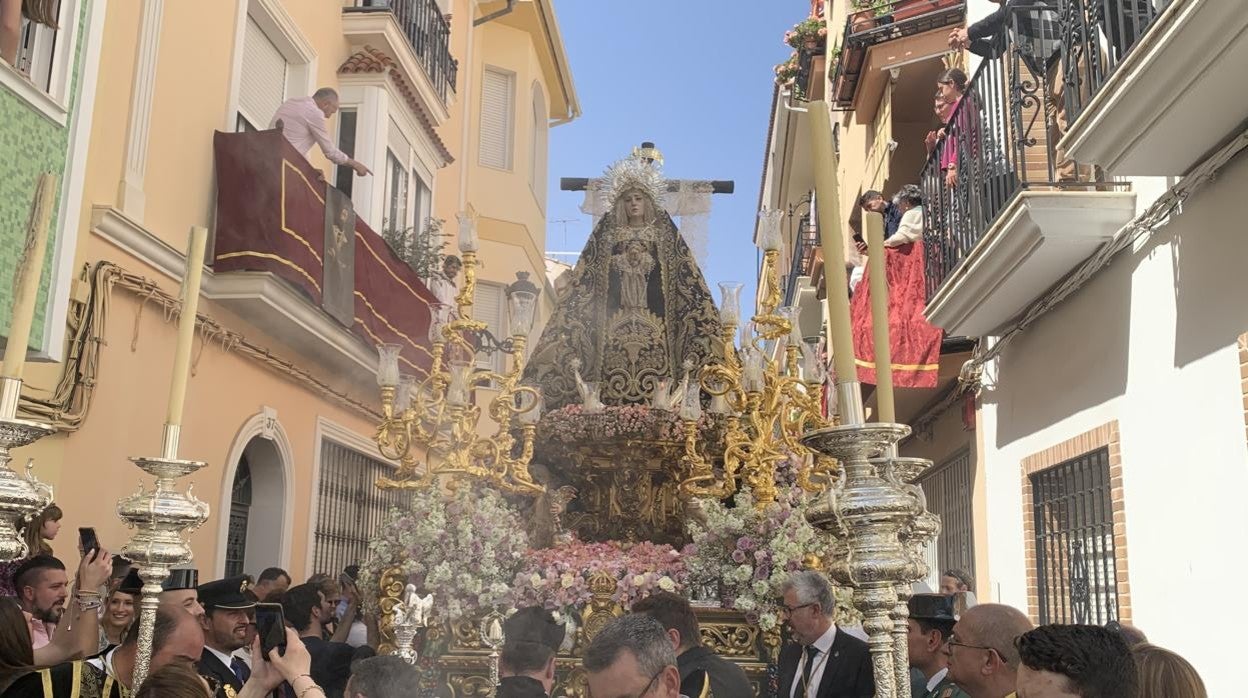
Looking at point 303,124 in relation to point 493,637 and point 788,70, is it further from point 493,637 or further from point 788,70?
point 788,70

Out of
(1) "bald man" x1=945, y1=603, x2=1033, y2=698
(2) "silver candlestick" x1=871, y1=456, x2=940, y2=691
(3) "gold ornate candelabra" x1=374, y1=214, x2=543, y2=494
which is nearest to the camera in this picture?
(2) "silver candlestick" x1=871, y1=456, x2=940, y2=691

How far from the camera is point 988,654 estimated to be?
123 inches

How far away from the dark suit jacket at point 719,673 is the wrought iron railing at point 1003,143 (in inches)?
140

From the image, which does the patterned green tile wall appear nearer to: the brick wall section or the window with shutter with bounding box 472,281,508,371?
the brick wall section

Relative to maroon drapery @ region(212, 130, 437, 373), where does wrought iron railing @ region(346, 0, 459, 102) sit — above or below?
above

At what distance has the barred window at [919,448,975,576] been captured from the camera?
10.1m

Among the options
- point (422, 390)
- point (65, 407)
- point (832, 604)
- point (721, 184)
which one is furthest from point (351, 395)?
point (832, 604)

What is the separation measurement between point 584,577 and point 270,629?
6.52 feet

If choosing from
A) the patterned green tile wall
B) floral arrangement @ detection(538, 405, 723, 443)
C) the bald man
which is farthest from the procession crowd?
the patterned green tile wall

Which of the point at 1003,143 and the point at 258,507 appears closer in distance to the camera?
the point at 1003,143

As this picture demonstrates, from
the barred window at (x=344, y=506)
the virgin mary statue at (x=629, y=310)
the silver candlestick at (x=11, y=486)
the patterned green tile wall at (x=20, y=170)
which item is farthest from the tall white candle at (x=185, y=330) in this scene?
the barred window at (x=344, y=506)

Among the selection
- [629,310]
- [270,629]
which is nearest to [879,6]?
[629,310]

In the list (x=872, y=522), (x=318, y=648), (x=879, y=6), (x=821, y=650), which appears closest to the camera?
(x=872, y=522)

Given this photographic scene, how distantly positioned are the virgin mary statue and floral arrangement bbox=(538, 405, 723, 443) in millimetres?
549
